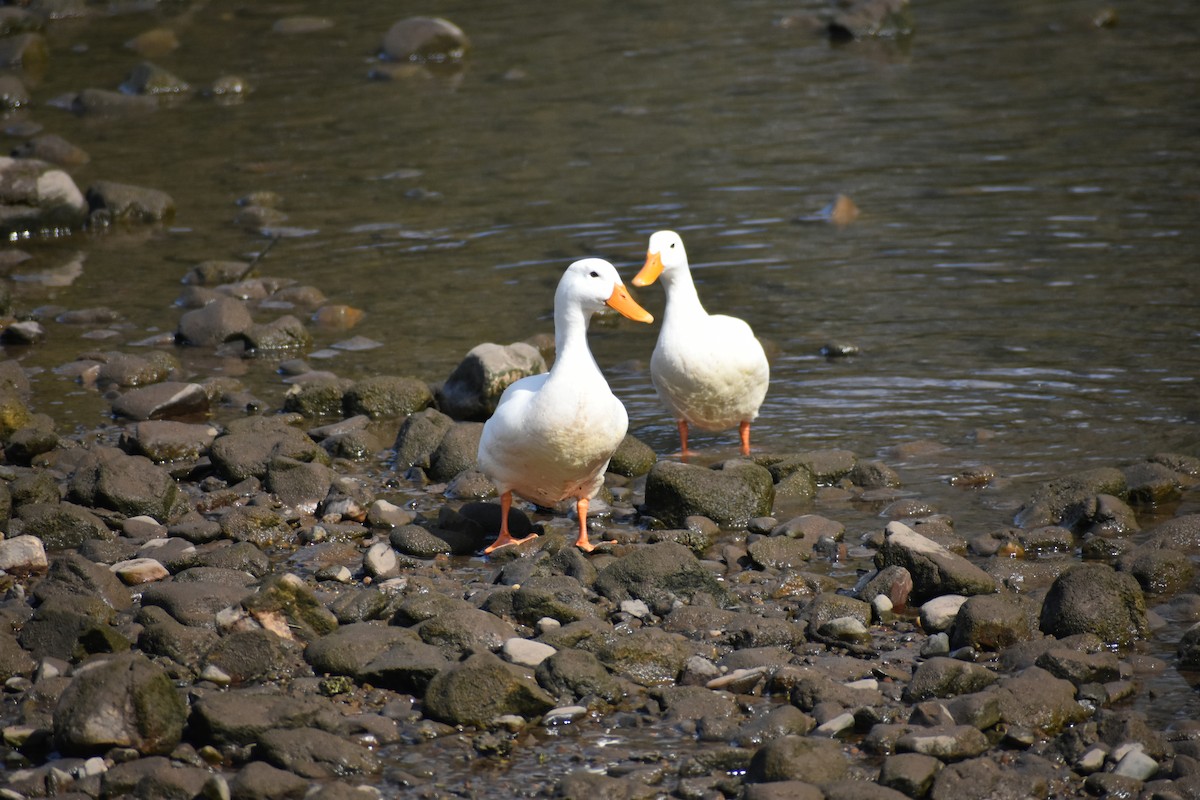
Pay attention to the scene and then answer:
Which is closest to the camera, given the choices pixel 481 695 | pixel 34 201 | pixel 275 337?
pixel 481 695

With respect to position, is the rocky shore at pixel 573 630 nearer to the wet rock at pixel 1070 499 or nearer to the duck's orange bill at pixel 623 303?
the wet rock at pixel 1070 499

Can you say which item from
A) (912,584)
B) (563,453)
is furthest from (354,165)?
(912,584)

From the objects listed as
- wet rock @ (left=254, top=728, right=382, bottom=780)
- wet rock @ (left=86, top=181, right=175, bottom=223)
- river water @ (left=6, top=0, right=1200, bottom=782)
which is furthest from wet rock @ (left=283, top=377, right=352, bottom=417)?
wet rock @ (left=86, top=181, right=175, bottom=223)

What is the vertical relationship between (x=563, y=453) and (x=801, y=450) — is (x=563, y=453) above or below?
above

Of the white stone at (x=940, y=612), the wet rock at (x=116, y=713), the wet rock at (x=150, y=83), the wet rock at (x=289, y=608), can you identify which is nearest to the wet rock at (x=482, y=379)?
the wet rock at (x=289, y=608)

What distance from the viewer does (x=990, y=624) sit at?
18.3 ft

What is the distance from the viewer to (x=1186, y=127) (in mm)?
15141

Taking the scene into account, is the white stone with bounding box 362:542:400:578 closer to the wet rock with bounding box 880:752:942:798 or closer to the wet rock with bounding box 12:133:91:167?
the wet rock with bounding box 880:752:942:798

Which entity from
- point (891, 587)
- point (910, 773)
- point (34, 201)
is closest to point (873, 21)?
point (34, 201)

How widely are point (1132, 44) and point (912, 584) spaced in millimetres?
15873

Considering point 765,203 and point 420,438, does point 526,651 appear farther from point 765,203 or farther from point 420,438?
point 765,203

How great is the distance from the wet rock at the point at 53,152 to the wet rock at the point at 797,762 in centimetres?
1515

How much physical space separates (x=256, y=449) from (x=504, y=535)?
6.12ft

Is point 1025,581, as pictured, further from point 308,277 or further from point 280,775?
point 308,277
